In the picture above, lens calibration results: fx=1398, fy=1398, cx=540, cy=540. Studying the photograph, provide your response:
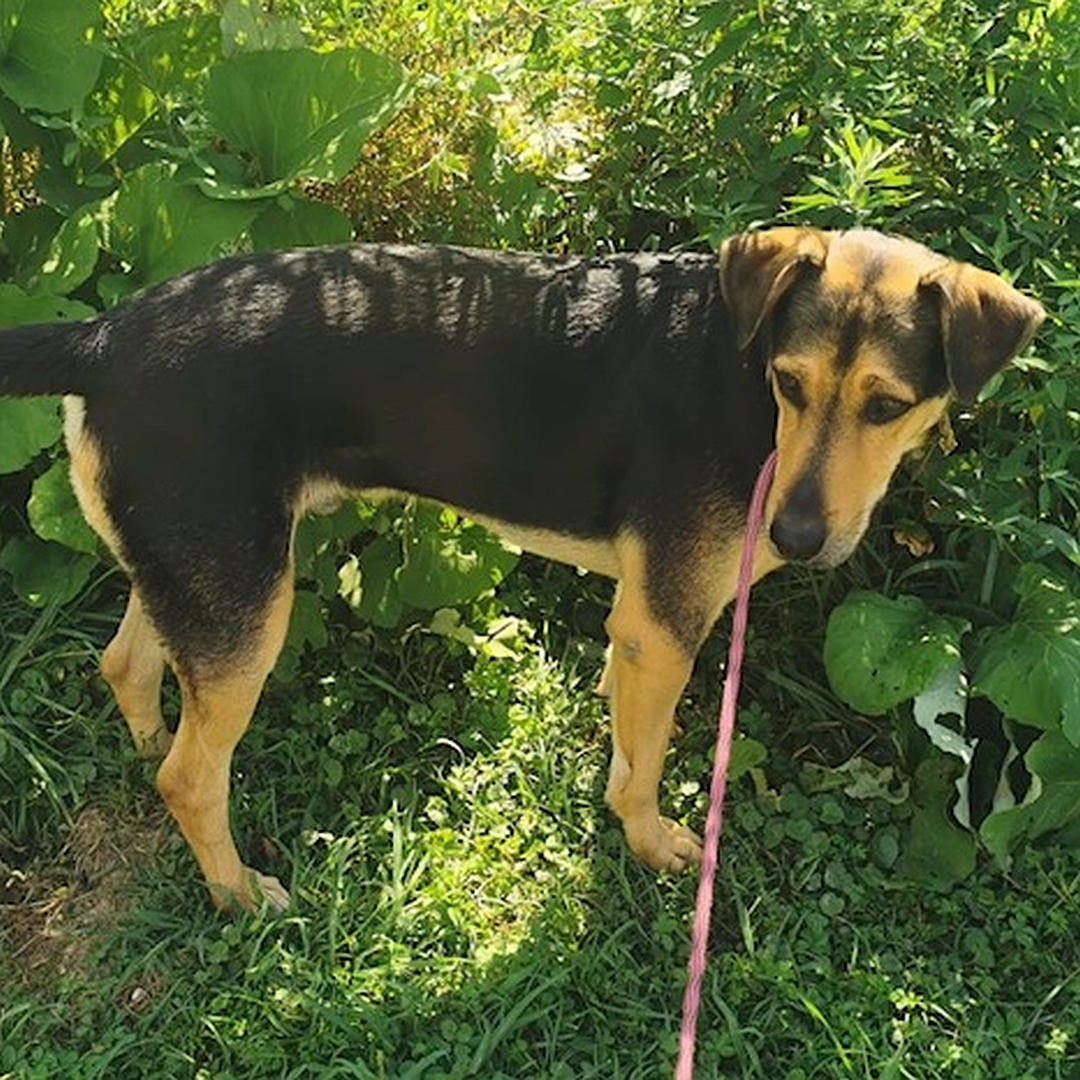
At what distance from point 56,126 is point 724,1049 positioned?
10.3ft

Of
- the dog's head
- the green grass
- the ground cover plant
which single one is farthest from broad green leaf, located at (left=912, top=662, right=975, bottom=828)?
the dog's head

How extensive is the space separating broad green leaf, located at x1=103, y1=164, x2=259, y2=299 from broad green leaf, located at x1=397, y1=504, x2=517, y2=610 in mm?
971

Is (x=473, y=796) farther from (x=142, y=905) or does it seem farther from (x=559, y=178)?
(x=559, y=178)

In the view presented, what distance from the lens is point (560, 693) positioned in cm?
431

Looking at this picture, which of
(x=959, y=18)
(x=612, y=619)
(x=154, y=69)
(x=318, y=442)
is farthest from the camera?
(x=154, y=69)

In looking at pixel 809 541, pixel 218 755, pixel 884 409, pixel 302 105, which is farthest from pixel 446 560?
pixel 884 409

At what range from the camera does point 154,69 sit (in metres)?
4.26

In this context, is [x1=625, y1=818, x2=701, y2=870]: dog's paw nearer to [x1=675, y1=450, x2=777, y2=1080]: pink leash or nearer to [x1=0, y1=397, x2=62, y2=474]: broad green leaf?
[x1=675, y1=450, x2=777, y2=1080]: pink leash

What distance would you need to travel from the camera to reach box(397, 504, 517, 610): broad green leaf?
4164mm

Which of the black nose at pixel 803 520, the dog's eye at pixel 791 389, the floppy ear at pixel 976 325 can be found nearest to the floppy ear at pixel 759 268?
the dog's eye at pixel 791 389

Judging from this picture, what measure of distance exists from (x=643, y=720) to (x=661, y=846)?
44 cm

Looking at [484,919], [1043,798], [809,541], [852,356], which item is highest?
[852,356]

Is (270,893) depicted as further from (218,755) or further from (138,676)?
(138,676)

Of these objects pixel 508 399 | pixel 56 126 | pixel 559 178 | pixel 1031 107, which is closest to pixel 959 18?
pixel 1031 107
